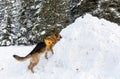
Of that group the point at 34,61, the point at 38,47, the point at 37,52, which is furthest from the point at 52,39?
the point at 34,61

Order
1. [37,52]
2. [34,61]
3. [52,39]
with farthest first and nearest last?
1. [52,39]
2. [34,61]
3. [37,52]

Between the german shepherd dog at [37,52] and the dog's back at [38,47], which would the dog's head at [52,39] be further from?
the dog's back at [38,47]

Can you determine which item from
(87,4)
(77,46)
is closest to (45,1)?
(87,4)

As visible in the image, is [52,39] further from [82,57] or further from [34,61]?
[82,57]

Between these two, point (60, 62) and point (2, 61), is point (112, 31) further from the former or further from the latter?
point (2, 61)

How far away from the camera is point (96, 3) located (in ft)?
86.8

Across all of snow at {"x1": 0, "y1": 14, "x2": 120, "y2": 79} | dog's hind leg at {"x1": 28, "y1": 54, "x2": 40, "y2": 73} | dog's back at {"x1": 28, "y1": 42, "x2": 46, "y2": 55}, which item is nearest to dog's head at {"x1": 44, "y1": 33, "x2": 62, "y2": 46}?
dog's back at {"x1": 28, "y1": 42, "x2": 46, "y2": 55}

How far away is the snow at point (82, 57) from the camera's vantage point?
13.3 meters

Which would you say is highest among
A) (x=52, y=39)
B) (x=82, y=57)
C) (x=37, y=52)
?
(x=52, y=39)

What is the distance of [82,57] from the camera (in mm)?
14188

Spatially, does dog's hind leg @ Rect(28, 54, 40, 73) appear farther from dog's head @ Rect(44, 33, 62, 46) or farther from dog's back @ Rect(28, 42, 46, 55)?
dog's head @ Rect(44, 33, 62, 46)

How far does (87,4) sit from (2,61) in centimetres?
1119

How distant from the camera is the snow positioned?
1328cm

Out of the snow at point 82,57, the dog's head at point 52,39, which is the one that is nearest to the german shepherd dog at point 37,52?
the dog's head at point 52,39
